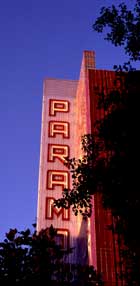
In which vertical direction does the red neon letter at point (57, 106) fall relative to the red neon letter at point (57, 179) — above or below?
above

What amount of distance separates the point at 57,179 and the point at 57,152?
2989mm

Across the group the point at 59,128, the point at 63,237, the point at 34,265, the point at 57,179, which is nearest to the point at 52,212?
the point at 63,237

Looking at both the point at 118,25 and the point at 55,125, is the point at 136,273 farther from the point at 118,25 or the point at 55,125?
the point at 55,125

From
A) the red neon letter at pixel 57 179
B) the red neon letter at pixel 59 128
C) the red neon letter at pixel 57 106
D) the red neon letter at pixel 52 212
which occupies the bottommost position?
the red neon letter at pixel 52 212

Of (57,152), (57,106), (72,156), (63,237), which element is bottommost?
(63,237)

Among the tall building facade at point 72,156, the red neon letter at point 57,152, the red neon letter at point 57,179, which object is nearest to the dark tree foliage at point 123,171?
the tall building facade at point 72,156

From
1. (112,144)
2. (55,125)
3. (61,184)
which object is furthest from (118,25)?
(55,125)

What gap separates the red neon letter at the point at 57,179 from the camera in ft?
130

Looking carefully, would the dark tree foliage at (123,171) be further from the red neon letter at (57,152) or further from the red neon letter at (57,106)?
the red neon letter at (57,106)

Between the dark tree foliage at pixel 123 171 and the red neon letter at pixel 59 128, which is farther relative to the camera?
the red neon letter at pixel 59 128

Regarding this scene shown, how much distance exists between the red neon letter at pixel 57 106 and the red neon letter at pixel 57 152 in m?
3.93

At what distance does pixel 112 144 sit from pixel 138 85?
6.23 feet

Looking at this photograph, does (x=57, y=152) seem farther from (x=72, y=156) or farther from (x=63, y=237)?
(x=63, y=237)

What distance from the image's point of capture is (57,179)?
4041 cm
